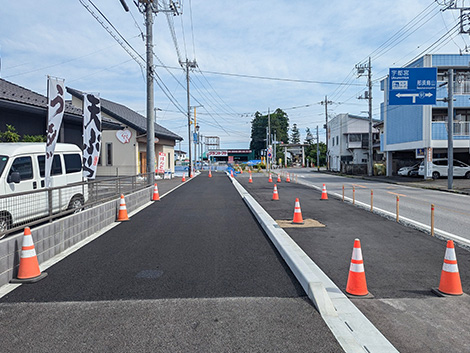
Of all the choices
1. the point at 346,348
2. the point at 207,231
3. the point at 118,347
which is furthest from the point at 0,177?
the point at 346,348

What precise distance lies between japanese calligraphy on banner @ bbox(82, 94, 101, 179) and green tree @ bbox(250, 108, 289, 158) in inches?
4243

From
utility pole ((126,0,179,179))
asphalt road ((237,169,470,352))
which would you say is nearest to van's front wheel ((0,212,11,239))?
asphalt road ((237,169,470,352))

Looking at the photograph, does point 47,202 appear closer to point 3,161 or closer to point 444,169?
point 3,161

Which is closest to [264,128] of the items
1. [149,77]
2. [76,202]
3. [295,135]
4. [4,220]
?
[295,135]

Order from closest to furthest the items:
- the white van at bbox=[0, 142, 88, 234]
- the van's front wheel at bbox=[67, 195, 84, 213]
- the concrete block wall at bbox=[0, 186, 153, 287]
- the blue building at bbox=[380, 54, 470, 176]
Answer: the concrete block wall at bbox=[0, 186, 153, 287], the white van at bbox=[0, 142, 88, 234], the van's front wheel at bbox=[67, 195, 84, 213], the blue building at bbox=[380, 54, 470, 176]

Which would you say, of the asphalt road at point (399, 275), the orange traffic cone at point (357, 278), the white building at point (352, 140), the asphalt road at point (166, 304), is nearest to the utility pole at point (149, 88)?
the asphalt road at point (399, 275)

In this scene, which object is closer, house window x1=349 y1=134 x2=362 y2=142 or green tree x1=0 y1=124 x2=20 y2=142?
green tree x1=0 y1=124 x2=20 y2=142

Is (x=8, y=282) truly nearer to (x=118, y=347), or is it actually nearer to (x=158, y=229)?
(x=118, y=347)

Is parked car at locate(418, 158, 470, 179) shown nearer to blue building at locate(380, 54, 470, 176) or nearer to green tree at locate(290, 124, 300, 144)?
blue building at locate(380, 54, 470, 176)

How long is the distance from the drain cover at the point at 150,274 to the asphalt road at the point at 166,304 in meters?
0.02

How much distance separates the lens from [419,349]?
379cm

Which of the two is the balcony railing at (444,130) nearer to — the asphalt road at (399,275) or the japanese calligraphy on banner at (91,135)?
the asphalt road at (399,275)

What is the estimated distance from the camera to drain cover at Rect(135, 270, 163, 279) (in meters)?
6.06

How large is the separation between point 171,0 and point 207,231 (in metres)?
14.8
